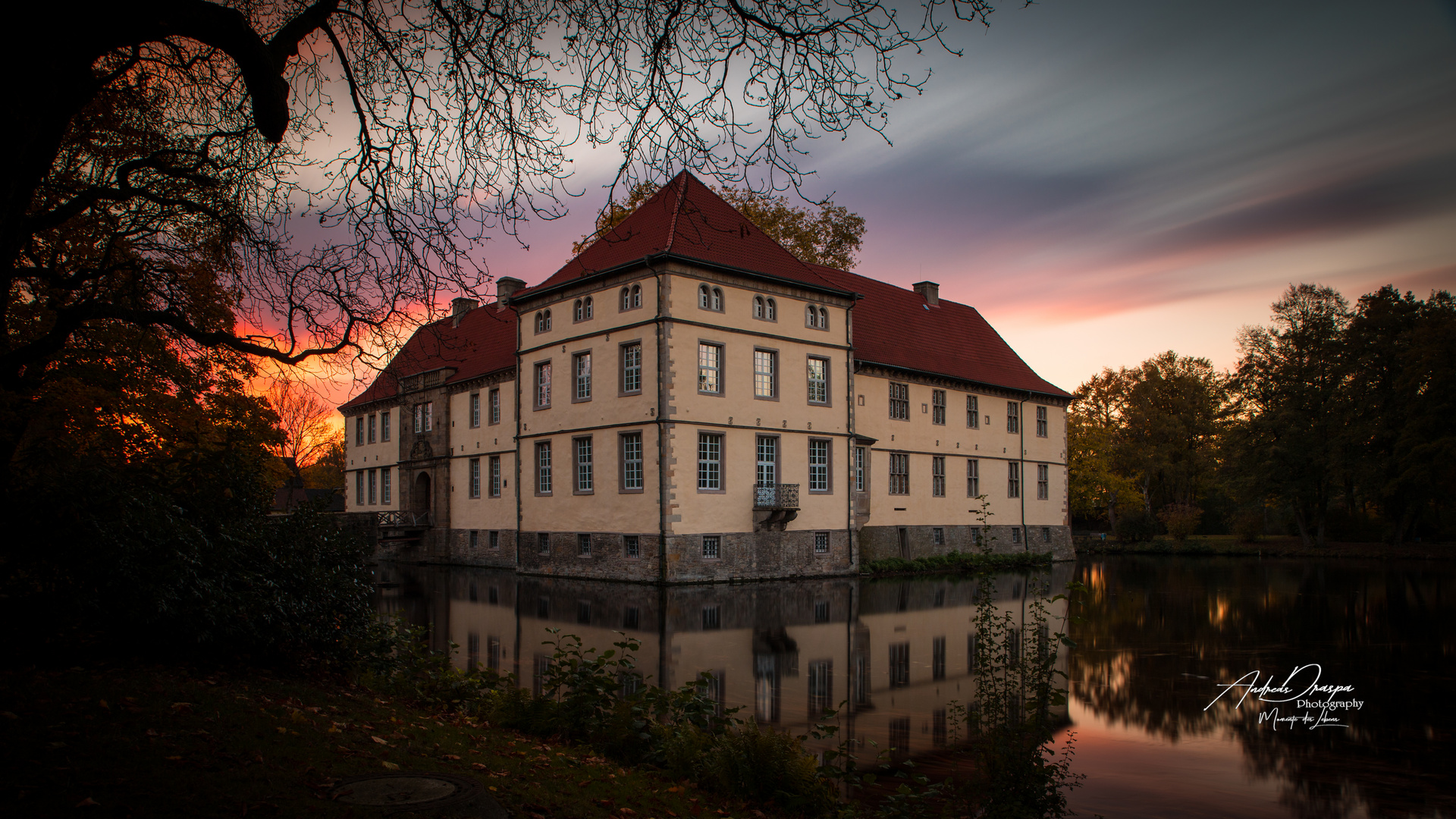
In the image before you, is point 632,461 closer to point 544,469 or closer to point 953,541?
point 544,469

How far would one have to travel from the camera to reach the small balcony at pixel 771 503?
29.2 metres

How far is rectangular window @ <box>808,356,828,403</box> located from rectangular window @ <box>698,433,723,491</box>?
427 cm

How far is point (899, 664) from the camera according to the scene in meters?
13.9

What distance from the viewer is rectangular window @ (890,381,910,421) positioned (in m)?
36.2

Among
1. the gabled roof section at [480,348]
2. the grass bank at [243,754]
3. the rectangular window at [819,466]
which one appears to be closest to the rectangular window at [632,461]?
the rectangular window at [819,466]

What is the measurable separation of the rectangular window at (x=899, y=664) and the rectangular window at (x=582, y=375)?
16.8 meters

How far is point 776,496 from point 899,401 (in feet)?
31.0

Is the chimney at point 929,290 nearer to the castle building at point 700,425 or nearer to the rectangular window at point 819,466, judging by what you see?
the castle building at point 700,425

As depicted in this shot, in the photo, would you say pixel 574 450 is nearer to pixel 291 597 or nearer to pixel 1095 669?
pixel 1095 669

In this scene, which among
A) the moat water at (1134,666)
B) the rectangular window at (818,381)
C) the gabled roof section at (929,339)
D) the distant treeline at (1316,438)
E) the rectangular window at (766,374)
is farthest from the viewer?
the distant treeline at (1316,438)

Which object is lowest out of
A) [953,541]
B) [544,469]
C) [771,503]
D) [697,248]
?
[953,541]

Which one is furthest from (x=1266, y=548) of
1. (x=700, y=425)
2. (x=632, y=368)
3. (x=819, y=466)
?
(x=632, y=368)

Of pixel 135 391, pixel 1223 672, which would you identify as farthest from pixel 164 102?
pixel 1223 672

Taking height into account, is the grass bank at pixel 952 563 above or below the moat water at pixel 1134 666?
below
